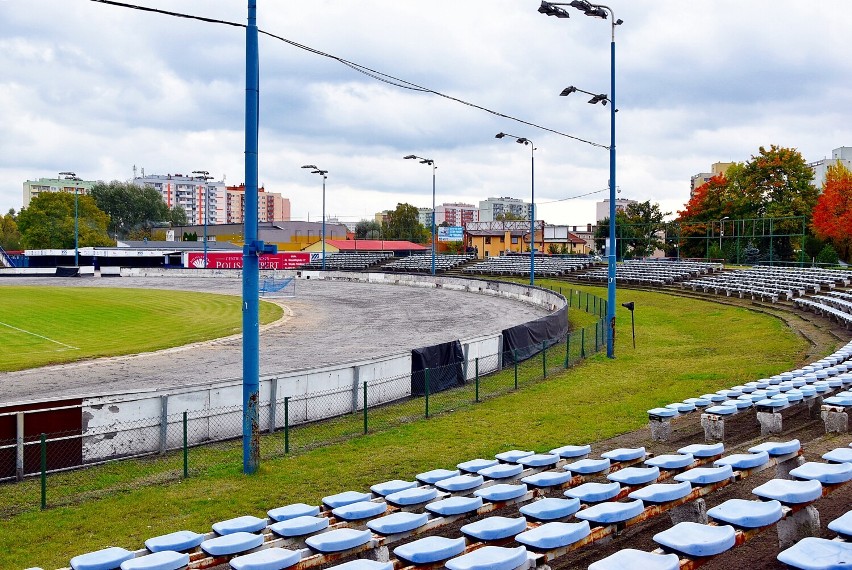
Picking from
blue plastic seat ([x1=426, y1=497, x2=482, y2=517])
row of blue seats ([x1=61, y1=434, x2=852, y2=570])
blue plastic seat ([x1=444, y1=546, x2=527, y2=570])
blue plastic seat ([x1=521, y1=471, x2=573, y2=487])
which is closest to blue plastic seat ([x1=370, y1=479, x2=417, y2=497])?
row of blue seats ([x1=61, y1=434, x2=852, y2=570])

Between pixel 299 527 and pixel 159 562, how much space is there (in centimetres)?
157

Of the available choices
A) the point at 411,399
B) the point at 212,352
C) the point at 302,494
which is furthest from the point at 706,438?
the point at 212,352

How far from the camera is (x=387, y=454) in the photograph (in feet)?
46.9

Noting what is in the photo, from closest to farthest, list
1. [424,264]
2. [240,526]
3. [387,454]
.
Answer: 1. [240,526]
2. [387,454]
3. [424,264]

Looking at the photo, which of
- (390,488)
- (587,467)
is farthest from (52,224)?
(587,467)

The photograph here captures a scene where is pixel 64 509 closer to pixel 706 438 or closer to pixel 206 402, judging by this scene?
pixel 206 402

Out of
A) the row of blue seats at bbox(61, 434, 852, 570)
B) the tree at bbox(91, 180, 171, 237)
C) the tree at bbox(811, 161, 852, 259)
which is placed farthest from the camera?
the tree at bbox(91, 180, 171, 237)

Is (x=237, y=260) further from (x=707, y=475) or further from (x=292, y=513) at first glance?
(x=707, y=475)

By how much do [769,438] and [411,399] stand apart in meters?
9.90

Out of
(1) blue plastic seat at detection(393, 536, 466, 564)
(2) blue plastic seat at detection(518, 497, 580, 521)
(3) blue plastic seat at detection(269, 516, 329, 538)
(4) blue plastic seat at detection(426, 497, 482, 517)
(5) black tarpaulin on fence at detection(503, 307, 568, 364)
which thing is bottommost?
(5) black tarpaulin on fence at detection(503, 307, 568, 364)

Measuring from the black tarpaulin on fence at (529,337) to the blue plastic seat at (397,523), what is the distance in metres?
15.3

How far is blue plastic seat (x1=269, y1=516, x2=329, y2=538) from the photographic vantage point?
7367 millimetres

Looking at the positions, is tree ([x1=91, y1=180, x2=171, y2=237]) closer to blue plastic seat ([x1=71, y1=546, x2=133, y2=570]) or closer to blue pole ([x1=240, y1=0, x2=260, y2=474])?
blue pole ([x1=240, y1=0, x2=260, y2=474])

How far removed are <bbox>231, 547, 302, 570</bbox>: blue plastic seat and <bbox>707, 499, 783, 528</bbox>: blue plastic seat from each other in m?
3.76
